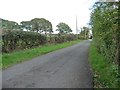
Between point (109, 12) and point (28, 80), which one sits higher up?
point (109, 12)

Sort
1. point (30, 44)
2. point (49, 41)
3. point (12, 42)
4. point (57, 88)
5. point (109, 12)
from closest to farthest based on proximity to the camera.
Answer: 1. point (57, 88)
2. point (109, 12)
3. point (12, 42)
4. point (30, 44)
5. point (49, 41)

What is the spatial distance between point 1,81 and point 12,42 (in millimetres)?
14801

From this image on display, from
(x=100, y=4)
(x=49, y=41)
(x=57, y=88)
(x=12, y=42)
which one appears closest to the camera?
(x=57, y=88)

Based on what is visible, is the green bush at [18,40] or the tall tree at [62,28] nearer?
the green bush at [18,40]

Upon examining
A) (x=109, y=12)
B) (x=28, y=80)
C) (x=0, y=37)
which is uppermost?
(x=109, y=12)

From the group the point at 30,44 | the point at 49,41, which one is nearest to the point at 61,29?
the point at 49,41

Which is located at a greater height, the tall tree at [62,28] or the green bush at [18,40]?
the tall tree at [62,28]

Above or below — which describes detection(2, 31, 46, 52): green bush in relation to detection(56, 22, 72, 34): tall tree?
below

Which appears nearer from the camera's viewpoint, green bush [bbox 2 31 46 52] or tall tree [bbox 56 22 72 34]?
green bush [bbox 2 31 46 52]

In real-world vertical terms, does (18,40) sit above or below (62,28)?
below

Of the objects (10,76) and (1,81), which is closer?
(1,81)

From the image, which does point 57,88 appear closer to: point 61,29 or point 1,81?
point 1,81

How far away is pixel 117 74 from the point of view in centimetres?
952

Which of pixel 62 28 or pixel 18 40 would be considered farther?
pixel 62 28
